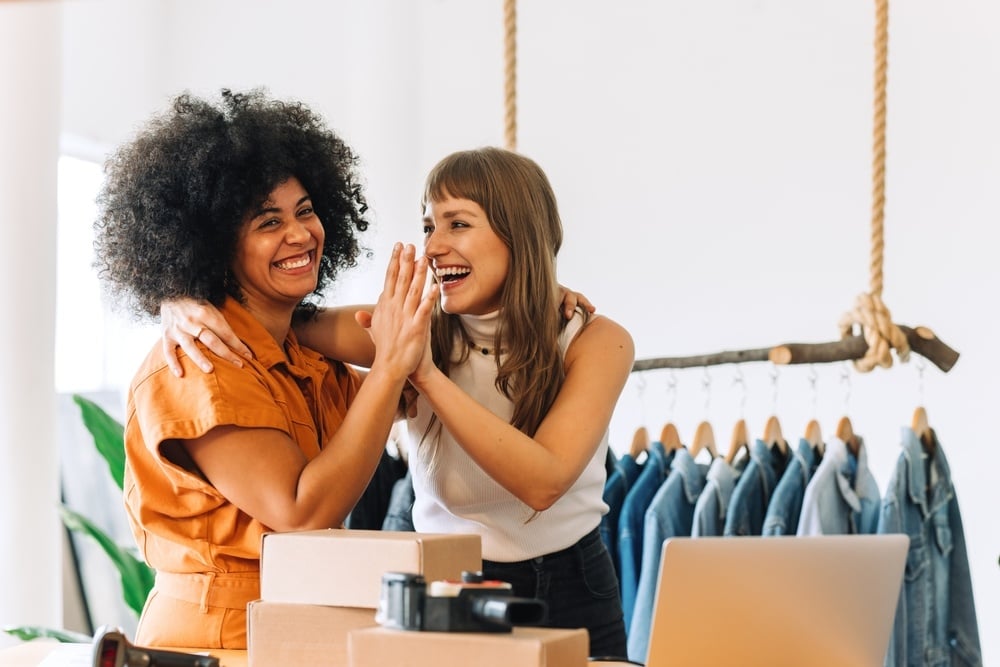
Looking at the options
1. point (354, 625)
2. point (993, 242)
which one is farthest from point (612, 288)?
point (354, 625)

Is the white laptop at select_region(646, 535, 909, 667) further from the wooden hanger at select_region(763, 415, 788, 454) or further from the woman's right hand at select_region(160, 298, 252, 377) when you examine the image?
the wooden hanger at select_region(763, 415, 788, 454)

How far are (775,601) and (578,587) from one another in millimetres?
559

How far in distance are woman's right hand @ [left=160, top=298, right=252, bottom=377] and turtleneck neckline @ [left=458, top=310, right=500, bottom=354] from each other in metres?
0.43

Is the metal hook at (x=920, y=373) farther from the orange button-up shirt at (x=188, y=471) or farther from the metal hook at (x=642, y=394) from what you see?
the orange button-up shirt at (x=188, y=471)

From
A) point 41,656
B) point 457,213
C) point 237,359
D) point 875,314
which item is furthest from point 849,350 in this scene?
point 41,656

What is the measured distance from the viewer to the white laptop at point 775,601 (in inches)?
56.1

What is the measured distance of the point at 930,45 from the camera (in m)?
3.49

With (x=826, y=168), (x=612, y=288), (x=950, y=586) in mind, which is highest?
(x=826, y=168)

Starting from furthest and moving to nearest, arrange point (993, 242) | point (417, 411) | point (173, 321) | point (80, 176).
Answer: point (80, 176) → point (993, 242) → point (417, 411) → point (173, 321)

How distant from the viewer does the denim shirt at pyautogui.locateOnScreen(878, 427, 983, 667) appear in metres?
2.51

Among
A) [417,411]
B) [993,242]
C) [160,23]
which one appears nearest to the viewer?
[417,411]

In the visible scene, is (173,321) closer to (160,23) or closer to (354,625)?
(354,625)

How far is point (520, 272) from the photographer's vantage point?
2.00 meters

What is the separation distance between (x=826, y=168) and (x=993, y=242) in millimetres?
559
